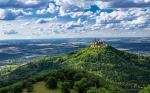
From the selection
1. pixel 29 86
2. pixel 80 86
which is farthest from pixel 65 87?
pixel 29 86

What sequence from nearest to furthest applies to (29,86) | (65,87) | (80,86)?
(65,87) → (80,86) → (29,86)

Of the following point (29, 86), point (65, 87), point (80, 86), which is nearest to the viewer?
point (65, 87)

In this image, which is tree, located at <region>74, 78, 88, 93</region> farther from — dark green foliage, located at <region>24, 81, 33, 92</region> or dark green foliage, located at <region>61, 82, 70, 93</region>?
dark green foliage, located at <region>24, 81, 33, 92</region>

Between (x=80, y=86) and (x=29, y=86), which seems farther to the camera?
(x=29, y=86)

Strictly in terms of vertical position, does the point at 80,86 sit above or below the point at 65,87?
below

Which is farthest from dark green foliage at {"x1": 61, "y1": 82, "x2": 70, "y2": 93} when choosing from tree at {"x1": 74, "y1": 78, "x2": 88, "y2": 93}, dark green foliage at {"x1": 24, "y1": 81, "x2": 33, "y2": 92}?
dark green foliage at {"x1": 24, "y1": 81, "x2": 33, "y2": 92}

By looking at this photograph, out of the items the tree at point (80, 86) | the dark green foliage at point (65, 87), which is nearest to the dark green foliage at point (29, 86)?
the dark green foliage at point (65, 87)

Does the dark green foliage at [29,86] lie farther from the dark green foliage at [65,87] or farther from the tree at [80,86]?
the tree at [80,86]

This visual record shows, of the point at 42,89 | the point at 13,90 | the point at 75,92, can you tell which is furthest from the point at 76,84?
the point at 13,90

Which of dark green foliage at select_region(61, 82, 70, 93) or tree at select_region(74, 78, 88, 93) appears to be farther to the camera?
tree at select_region(74, 78, 88, 93)

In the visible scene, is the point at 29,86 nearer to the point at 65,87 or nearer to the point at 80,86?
the point at 65,87

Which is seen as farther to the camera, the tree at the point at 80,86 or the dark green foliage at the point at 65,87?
the tree at the point at 80,86

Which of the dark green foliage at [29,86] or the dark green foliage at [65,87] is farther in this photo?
the dark green foliage at [29,86]
